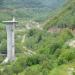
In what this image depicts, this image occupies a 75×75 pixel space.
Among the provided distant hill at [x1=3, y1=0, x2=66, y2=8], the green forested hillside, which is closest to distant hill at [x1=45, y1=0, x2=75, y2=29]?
the green forested hillside

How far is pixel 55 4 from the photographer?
4006 inches

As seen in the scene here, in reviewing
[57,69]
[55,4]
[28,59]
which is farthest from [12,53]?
[55,4]

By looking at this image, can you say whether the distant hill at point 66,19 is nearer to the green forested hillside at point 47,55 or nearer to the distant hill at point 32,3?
the green forested hillside at point 47,55

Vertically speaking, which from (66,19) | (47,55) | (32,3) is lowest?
(47,55)

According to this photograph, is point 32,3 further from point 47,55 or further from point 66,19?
point 47,55

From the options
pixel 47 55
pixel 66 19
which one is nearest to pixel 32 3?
pixel 66 19

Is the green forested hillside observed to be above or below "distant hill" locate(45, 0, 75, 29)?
below

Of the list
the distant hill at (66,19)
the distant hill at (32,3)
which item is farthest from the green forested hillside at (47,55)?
the distant hill at (32,3)

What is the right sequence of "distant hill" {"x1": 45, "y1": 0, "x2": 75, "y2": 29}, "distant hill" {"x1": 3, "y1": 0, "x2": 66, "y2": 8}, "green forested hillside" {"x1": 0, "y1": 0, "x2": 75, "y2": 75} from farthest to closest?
"distant hill" {"x1": 3, "y1": 0, "x2": 66, "y2": 8}, "distant hill" {"x1": 45, "y1": 0, "x2": 75, "y2": 29}, "green forested hillside" {"x1": 0, "y1": 0, "x2": 75, "y2": 75}

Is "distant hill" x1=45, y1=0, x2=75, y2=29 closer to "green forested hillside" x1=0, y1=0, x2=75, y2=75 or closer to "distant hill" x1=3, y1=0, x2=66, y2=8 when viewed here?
"green forested hillside" x1=0, y1=0, x2=75, y2=75

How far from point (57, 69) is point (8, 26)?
14.6 m

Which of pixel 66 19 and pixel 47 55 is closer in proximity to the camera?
pixel 47 55

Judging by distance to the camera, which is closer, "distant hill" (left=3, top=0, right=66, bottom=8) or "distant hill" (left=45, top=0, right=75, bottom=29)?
"distant hill" (left=45, top=0, right=75, bottom=29)

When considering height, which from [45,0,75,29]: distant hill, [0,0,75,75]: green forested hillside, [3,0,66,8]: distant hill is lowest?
[0,0,75,75]: green forested hillside
